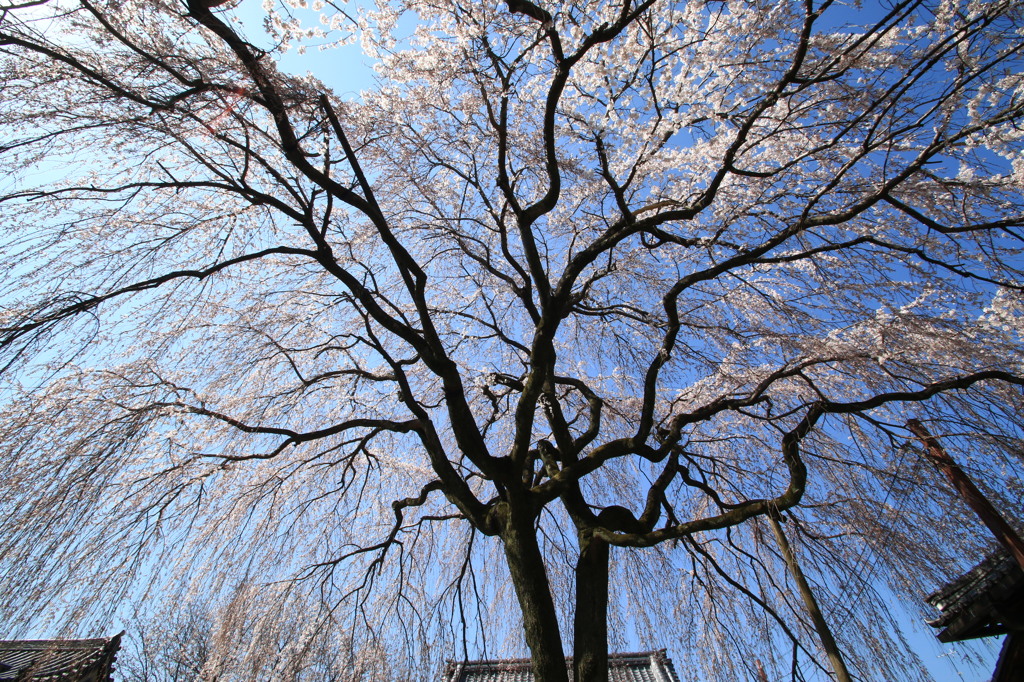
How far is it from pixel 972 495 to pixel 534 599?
2.81m

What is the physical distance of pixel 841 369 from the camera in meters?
4.11

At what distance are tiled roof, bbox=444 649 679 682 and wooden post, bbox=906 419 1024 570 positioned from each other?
22.2 feet

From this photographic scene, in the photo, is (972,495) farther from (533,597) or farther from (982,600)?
(533,597)

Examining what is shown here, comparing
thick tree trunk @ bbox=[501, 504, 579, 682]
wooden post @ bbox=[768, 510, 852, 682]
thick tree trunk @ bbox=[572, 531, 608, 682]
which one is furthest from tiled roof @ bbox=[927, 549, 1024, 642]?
thick tree trunk @ bbox=[501, 504, 579, 682]

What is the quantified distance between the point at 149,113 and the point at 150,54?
0.36m

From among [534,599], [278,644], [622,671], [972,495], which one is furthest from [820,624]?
[622,671]

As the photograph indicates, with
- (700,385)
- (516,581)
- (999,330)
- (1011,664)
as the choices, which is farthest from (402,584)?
(999,330)

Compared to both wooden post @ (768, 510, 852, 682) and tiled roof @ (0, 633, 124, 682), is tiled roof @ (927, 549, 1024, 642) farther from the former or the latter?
tiled roof @ (0, 633, 124, 682)

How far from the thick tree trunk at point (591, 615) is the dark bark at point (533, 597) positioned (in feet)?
0.53

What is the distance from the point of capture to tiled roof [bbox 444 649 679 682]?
8.66 meters

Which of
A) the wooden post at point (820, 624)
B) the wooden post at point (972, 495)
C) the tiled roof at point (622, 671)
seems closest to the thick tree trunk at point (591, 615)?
the wooden post at point (820, 624)

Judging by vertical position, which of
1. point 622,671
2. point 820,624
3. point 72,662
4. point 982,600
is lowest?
point 820,624

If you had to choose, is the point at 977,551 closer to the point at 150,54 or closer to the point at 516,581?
the point at 516,581

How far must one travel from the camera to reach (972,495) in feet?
10.5
